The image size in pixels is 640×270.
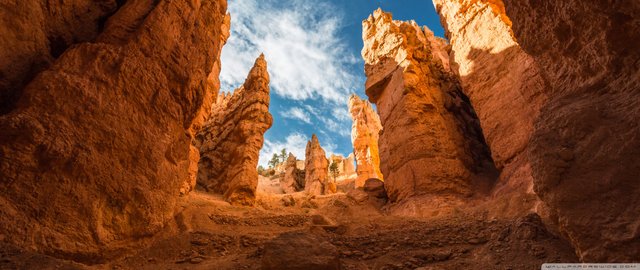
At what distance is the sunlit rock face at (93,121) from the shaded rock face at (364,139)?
123 ft

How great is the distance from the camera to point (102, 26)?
9.26 metres

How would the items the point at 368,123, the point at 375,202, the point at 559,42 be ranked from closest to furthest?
the point at 559,42 → the point at 375,202 → the point at 368,123

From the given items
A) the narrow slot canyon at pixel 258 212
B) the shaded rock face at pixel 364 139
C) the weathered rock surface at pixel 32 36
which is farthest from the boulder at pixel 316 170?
the weathered rock surface at pixel 32 36

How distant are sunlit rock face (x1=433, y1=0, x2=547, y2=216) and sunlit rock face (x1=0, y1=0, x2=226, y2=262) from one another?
34.7 feet

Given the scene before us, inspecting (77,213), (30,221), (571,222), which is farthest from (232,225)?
(571,222)

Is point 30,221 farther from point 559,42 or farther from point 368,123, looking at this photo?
point 368,123

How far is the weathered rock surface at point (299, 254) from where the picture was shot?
5.37 metres

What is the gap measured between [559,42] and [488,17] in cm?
1261

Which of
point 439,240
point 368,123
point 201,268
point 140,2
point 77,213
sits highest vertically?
point 368,123

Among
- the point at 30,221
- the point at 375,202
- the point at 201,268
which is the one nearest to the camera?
the point at 30,221

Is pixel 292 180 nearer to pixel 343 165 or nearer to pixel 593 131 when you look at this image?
pixel 343 165

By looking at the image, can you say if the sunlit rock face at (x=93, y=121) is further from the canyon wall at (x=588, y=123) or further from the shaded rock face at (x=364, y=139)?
the shaded rock face at (x=364, y=139)

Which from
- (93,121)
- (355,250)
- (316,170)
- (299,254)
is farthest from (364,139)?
(299,254)

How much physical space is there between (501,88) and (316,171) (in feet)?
95.1
